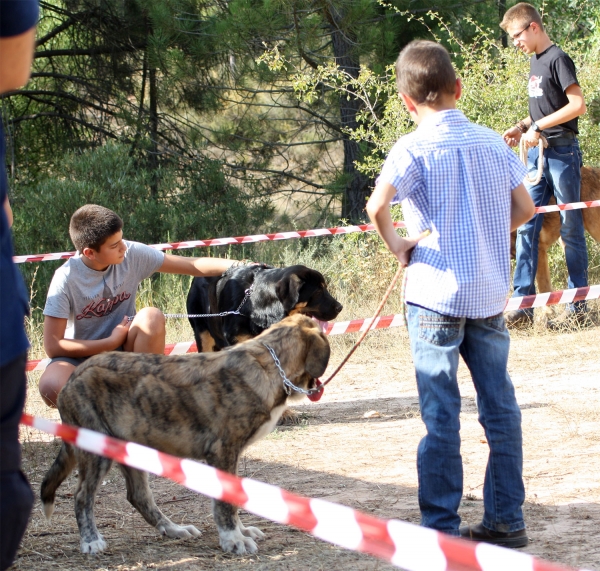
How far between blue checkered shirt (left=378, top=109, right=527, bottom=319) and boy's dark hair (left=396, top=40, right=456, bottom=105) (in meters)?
0.09

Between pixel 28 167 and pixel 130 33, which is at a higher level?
pixel 130 33

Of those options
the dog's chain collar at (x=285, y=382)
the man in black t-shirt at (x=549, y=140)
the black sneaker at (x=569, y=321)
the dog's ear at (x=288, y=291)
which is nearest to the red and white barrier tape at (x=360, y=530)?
the dog's chain collar at (x=285, y=382)

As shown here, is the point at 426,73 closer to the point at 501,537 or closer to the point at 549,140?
the point at 501,537

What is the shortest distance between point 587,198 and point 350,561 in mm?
5923

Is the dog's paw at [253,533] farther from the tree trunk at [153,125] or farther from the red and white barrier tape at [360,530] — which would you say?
the tree trunk at [153,125]

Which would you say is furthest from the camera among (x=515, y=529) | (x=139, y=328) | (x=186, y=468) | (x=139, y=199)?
(x=139, y=199)

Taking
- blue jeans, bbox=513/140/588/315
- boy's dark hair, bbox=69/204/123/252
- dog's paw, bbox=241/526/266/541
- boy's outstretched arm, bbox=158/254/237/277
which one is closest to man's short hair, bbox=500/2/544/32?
blue jeans, bbox=513/140/588/315

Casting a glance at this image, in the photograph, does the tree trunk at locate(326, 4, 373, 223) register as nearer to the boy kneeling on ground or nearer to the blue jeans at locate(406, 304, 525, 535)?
the boy kneeling on ground

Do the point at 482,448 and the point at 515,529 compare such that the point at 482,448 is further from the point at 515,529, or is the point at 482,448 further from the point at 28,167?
the point at 28,167

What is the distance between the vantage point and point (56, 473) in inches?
153

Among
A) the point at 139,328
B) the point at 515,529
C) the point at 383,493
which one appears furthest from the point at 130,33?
the point at 515,529

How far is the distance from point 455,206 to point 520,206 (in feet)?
1.20

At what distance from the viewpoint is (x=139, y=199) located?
13.4 meters

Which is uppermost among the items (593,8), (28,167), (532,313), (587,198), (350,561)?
(593,8)
